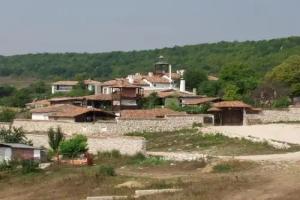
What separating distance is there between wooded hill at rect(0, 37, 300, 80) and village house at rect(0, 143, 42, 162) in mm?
65423

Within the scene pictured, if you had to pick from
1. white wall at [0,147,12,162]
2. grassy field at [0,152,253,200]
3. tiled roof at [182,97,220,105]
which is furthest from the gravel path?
white wall at [0,147,12,162]

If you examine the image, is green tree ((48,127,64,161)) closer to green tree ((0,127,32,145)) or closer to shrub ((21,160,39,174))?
green tree ((0,127,32,145))

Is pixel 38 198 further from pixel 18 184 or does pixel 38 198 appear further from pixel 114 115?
pixel 114 115

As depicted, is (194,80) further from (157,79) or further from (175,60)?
(175,60)

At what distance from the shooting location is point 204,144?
144ft

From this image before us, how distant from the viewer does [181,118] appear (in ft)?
171

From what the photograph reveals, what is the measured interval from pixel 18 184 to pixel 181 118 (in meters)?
19.4

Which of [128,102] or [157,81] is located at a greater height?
[157,81]

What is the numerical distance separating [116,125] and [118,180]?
1833 cm

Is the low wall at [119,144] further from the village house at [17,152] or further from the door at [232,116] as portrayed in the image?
the door at [232,116]

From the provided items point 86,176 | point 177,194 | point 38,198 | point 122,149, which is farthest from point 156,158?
point 177,194

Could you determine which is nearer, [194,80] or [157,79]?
[157,79]

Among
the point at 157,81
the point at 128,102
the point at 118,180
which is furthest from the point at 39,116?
the point at 118,180

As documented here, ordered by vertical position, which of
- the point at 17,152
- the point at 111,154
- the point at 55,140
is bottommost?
the point at 111,154
